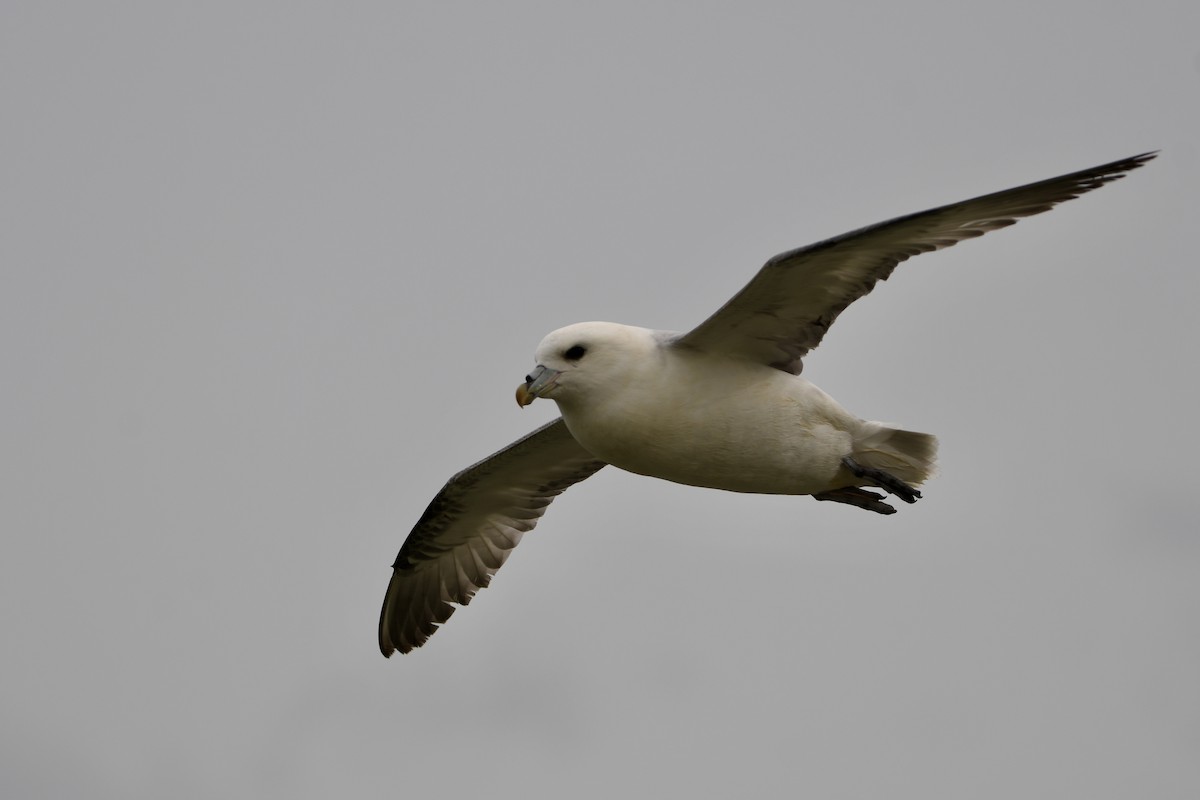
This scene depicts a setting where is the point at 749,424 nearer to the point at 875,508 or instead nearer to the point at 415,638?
the point at 875,508

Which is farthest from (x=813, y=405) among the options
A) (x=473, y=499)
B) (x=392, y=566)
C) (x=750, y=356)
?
(x=392, y=566)

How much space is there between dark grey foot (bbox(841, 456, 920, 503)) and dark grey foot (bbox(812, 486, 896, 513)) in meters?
0.34

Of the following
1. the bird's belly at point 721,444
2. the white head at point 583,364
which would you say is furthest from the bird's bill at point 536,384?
the bird's belly at point 721,444

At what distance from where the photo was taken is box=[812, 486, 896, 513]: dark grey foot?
11.0 metres

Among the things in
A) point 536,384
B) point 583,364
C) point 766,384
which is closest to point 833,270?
point 766,384

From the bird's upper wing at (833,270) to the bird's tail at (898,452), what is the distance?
0.73m

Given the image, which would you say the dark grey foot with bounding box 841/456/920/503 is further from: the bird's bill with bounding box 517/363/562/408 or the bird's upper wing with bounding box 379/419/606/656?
the bird's upper wing with bounding box 379/419/606/656

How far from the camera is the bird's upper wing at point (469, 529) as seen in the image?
12.4m

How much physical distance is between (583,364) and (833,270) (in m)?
1.47

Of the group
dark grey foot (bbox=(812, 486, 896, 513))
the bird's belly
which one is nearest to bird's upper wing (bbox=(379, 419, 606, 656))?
dark grey foot (bbox=(812, 486, 896, 513))

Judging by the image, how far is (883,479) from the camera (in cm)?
1053

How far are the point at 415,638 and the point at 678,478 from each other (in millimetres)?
3966

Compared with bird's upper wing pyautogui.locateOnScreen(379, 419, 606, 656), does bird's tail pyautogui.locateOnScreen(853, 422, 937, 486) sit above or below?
above

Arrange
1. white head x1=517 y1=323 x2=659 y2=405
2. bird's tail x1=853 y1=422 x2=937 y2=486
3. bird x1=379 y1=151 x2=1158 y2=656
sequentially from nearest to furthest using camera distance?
bird x1=379 y1=151 x2=1158 y2=656, white head x1=517 y1=323 x2=659 y2=405, bird's tail x1=853 y1=422 x2=937 y2=486
